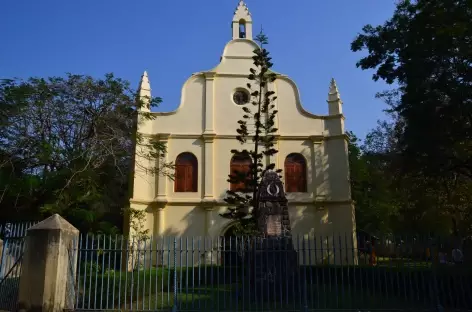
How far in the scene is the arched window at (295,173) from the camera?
69.8ft

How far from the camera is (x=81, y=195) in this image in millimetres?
15711

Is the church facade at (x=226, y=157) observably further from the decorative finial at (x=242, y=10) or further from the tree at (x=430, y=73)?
the tree at (x=430, y=73)

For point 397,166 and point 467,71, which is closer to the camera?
point 467,71

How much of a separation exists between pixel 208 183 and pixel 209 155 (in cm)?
139

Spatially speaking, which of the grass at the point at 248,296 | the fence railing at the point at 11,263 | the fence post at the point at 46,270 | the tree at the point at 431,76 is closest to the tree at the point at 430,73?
the tree at the point at 431,76

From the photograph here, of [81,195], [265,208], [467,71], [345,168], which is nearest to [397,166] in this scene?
[345,168]

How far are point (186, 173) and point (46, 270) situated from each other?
13.0m

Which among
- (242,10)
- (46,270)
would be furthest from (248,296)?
(242,10)

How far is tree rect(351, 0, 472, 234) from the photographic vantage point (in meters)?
11.5

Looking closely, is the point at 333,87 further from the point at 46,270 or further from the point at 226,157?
the point at 46,270

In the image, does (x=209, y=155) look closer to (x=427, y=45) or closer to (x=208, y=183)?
(x=208, y=183)

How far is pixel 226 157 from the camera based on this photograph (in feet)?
69.5

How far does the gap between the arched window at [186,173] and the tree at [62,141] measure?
3949 mm

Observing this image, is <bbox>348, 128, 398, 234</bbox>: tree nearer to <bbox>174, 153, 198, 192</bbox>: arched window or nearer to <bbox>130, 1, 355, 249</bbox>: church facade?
<bbox>130, 1, 355, 249</bbox>: church facade
